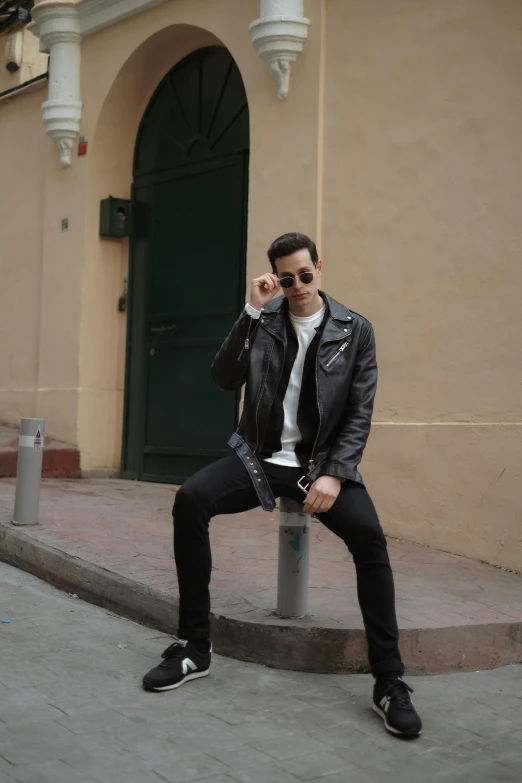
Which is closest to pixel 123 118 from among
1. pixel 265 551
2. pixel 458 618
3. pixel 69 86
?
pixel 69 86

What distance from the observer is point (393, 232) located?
6762 mm

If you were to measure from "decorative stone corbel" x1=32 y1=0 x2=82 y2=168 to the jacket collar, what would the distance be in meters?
5.97

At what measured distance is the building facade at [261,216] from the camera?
20.4 ft

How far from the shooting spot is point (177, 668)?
12.8 feet

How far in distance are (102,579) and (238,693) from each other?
1.57m

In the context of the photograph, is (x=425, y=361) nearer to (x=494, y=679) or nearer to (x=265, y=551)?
(x=265, y=551)

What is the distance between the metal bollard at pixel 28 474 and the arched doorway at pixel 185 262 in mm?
2162

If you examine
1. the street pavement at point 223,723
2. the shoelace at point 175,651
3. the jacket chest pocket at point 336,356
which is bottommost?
the street pavement at point 223,723

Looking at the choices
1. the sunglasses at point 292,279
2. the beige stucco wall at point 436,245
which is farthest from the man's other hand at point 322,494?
the beige stucco wall at point 436,245

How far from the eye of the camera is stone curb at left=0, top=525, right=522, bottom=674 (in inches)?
169

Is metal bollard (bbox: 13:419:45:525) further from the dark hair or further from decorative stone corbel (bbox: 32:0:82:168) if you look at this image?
decorative stone corbel (bbox: 32:0:82:168)

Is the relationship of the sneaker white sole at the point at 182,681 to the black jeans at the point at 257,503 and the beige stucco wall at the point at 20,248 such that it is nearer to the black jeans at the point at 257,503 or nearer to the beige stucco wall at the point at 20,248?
the black jeans at the point at 257,503

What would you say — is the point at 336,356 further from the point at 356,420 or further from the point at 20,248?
the point at 20,248

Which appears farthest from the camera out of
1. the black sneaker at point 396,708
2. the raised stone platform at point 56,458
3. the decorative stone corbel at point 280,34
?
the raised stone platform at point 56,458
